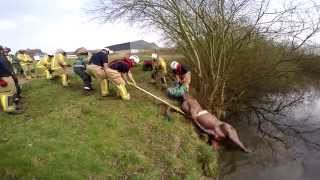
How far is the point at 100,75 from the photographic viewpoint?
50.2ft

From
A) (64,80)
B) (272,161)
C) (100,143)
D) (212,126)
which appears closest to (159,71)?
(64,80)

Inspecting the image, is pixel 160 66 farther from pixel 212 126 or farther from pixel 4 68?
pixel 4 68

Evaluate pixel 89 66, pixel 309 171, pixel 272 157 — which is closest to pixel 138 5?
pixel 89 66

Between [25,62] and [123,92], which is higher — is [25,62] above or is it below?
above

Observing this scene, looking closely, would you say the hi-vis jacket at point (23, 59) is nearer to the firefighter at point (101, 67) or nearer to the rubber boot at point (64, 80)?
the rubber boot at point (64, 80)

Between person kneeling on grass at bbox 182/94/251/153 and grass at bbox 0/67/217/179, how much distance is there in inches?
19.9

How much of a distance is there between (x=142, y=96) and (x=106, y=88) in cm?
131

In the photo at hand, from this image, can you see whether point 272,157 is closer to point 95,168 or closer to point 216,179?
point 216,179

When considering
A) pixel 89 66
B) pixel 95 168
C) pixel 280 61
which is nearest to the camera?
pixel 95 168

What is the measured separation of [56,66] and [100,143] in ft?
30.0

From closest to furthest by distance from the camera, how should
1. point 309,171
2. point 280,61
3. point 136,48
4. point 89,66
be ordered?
point 309,171
point 89,66
point 280,61
point 136,48

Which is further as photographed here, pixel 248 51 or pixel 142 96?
pixel 248 51

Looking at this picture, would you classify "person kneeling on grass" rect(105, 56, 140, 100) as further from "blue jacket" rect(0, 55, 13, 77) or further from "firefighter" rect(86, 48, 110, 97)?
"blue jacket" rect(0, 55, 13, 77)

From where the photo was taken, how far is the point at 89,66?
15.6m
